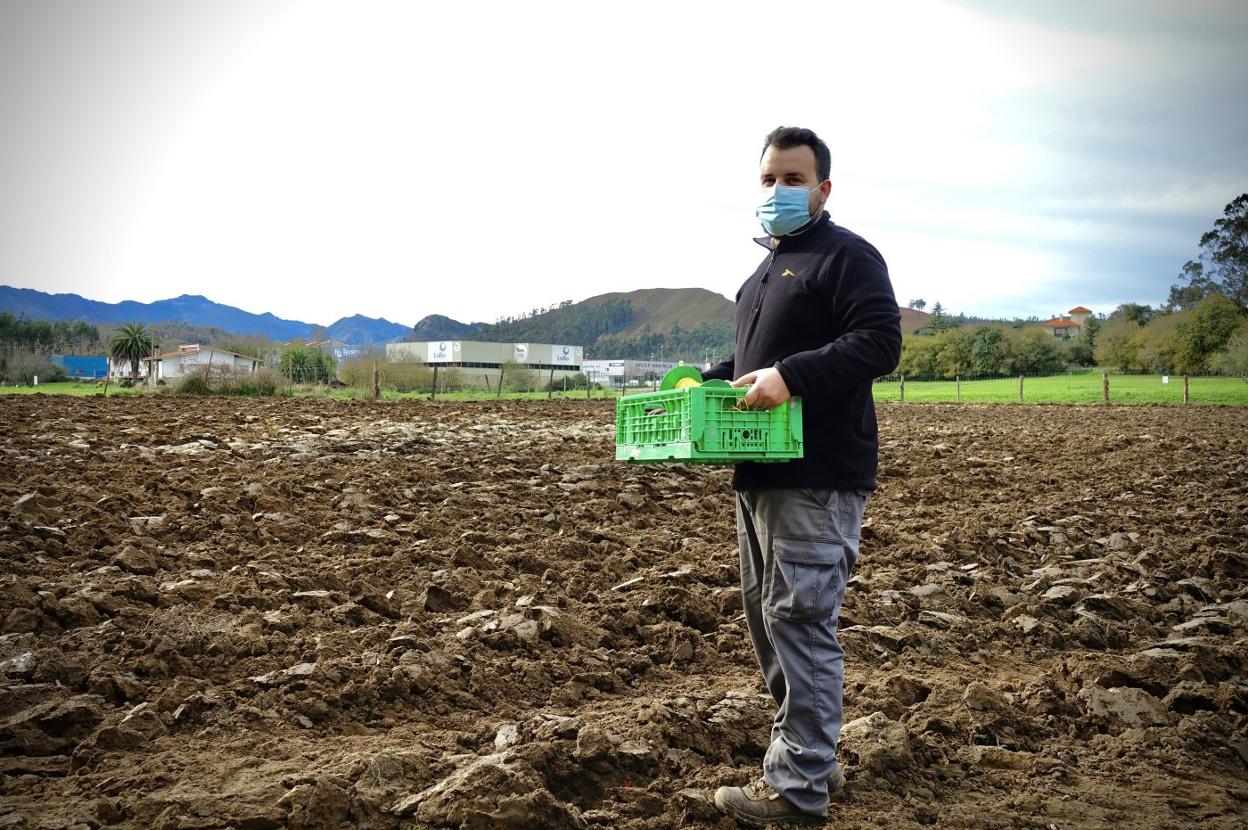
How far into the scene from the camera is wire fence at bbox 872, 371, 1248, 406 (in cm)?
4412

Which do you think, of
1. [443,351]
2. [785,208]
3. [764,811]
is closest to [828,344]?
[785,208]

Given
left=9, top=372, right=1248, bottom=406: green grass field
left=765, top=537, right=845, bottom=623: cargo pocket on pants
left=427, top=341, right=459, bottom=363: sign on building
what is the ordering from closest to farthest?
left=765, top=537, right=845, bottom=623: cargo pocket on pants
left=9, top=372, right=1248, bottom=406: green grass field
left=427, top=341, right=459, bottom=363: sign on building

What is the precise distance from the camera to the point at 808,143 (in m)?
3.35

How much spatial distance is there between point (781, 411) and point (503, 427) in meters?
16.3

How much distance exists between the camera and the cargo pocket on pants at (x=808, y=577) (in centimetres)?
314

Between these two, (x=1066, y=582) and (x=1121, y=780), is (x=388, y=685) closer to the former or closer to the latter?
(x=1121, y=780)

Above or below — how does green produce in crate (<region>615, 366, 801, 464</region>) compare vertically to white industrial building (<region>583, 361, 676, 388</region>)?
below

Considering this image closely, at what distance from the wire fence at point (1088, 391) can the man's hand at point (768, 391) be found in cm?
3409

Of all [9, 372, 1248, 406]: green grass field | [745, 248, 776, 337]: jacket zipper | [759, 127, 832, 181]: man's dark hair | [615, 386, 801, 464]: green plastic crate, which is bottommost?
[9, 372, 1248, 406]: green grass field

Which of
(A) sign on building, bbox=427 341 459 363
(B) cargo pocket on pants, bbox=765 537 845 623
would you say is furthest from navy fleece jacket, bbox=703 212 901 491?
(A) sign on building, bbox=427 341 459 363

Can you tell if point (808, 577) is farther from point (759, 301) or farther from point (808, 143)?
point (808, 143)

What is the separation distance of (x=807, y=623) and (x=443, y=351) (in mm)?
127413

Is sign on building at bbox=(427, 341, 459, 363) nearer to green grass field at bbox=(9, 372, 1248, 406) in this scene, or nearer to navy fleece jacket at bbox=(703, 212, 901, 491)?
green grass field at bbox=(9, 372, 1248, 406)

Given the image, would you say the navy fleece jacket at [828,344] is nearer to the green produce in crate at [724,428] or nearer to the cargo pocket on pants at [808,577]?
the green produce in crate at [724,428]
